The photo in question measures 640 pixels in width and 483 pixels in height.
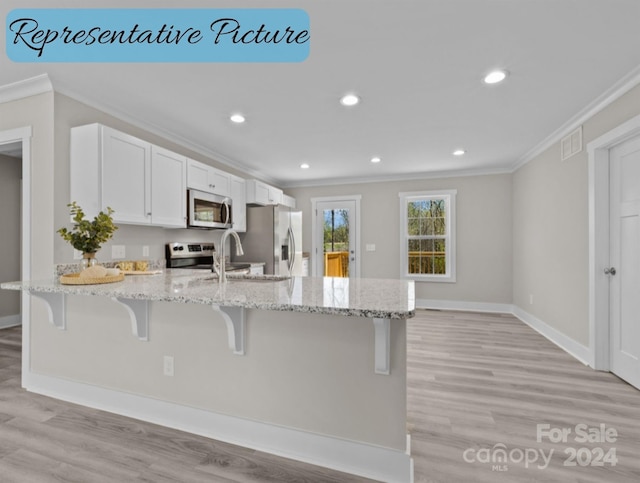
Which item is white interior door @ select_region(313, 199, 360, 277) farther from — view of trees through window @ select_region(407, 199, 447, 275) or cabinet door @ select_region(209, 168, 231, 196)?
cabinet door @ select_region(209, 168, 231, 196)

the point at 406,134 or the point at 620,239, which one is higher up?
the point at 406,134

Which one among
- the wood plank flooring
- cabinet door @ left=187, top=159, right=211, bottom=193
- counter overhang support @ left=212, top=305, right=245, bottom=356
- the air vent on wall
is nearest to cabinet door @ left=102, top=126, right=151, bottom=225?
cabinet door @ left=187, top=159, right=211, bottom=193

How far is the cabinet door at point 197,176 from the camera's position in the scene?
370cm

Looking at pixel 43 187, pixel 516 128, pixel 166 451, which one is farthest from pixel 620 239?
pixel 43 187

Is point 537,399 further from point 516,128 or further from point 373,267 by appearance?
point 373,267

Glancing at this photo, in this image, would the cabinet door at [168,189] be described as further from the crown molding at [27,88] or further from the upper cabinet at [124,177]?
the crown molding at [27,88]

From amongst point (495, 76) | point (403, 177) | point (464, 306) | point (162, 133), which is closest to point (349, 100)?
point (495, 76)

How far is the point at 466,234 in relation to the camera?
5668mm

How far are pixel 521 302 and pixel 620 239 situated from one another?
2441 millimetres

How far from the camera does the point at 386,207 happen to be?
19.9 feet

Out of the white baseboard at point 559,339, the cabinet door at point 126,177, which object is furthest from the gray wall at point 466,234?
the cabinet door at point 126,177

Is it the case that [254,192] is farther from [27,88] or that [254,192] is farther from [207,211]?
[27,88]

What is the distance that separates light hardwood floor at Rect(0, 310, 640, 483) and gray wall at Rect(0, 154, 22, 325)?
73.2 inches

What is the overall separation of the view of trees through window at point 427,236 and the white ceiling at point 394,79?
66.7 inches
